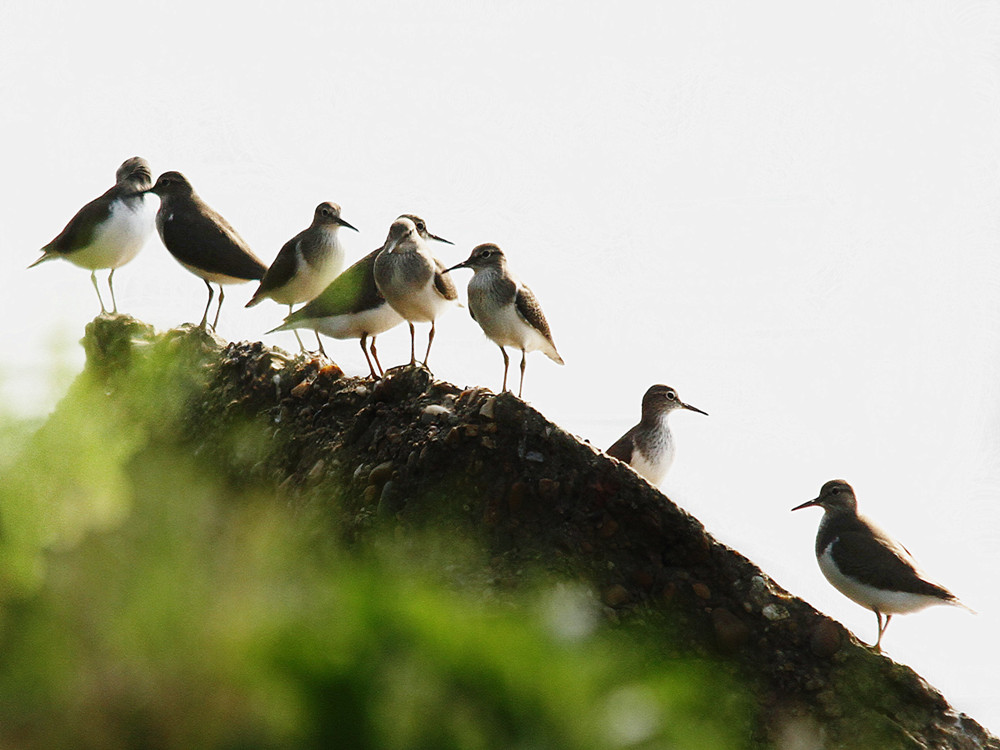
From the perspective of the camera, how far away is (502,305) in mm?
6801

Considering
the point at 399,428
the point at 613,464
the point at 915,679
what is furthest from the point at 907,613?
the point at 399,428

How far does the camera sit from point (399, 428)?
5430mm

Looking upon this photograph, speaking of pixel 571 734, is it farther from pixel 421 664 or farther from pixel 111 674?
pixel 111 674

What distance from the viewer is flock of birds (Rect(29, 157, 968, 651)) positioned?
6941mm

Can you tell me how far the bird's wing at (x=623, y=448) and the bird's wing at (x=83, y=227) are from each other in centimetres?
488

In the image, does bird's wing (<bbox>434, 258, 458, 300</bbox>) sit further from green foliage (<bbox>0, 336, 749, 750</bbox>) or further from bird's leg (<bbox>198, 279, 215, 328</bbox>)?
green foliage (<bbox>0, 336, 749, 750</bbox>)

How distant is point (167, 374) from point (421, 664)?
1.66 feet

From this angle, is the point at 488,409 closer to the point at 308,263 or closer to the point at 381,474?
the point at 381,474

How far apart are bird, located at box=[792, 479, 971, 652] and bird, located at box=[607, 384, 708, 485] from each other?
143cm

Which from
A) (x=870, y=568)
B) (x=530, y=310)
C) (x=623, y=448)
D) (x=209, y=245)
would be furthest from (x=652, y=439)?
(x=209, y=245)

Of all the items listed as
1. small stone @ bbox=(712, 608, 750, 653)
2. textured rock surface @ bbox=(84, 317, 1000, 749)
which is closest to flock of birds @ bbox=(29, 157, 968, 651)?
textured rock surface @ bbox=(84, 317, 1000, 749)

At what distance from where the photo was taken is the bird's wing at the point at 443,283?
7090mm

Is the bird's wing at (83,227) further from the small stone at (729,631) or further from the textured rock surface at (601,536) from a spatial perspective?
the small stone at (729,631)

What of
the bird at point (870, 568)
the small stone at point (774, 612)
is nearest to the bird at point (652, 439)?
the bird at point (870, 568)
